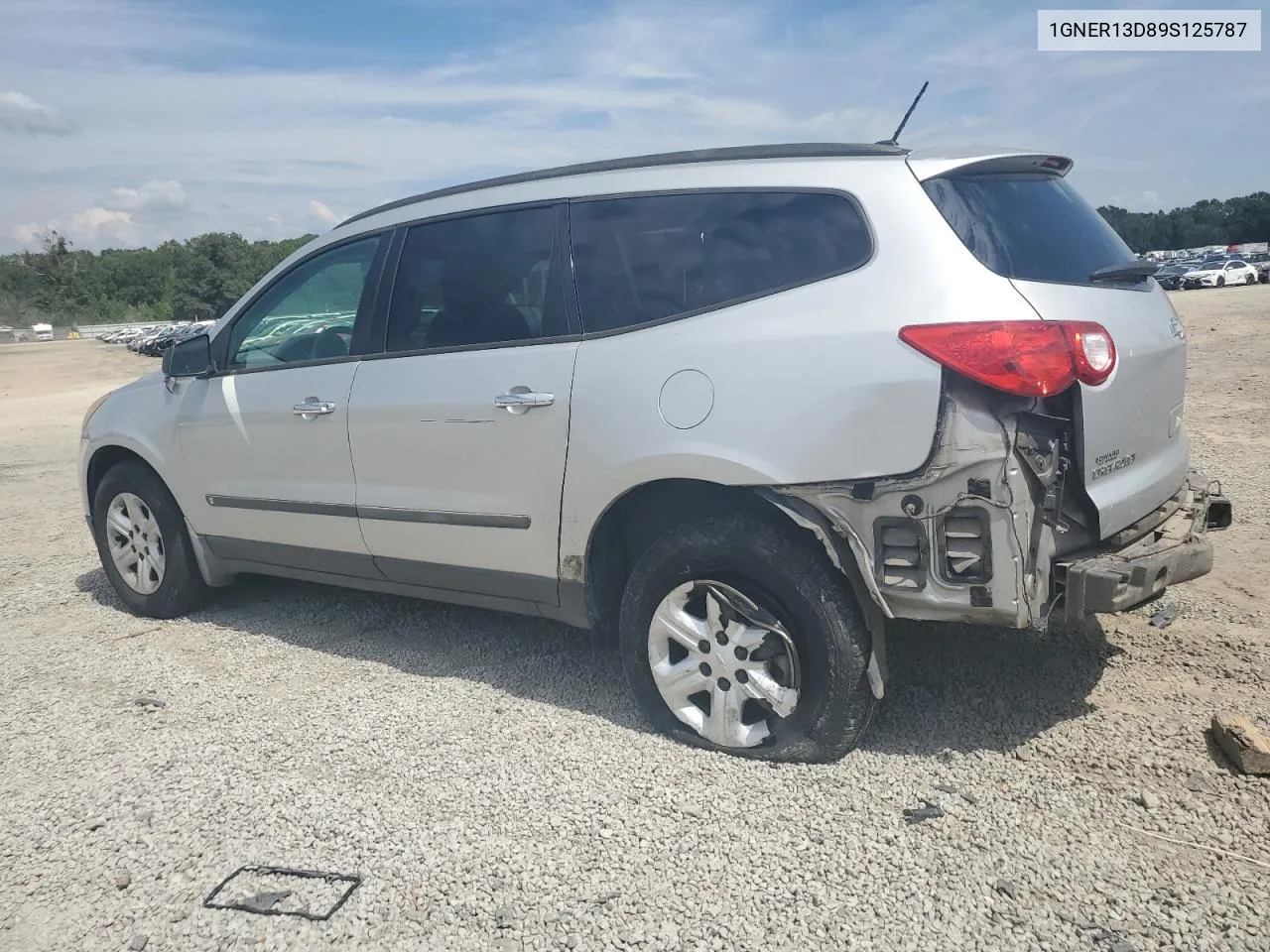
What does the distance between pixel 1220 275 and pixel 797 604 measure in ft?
167

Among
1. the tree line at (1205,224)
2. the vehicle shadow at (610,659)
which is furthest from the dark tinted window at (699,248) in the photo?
the tree line at (1205,224)

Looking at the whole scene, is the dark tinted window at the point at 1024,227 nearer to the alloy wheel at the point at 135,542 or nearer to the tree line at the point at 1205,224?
the alloy wheel at the point at 135,542

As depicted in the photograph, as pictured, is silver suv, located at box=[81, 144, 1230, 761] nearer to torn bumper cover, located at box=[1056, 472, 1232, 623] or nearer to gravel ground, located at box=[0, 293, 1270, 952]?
torn bumper cover, located at box=[1056, 472, 1232, 623]

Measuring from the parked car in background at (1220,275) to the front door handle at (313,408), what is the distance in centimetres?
4968

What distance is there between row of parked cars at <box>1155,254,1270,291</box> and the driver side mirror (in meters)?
47.5

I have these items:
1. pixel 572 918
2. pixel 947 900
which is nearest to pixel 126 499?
pixel 572 918

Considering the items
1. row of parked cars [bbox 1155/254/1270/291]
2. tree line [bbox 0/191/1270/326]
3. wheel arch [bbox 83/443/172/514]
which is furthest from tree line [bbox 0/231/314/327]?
wheel arch [bbox 83/443/172/514]

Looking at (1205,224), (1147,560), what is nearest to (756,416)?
(1147,560)

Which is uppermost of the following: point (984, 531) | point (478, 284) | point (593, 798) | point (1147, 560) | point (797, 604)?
point (478, 284)

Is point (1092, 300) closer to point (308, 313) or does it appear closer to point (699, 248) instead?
point (699, 248)

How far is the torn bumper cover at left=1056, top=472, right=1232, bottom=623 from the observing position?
9.61 feet

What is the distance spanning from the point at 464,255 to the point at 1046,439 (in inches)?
94.0

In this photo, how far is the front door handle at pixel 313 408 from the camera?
4.33 metres

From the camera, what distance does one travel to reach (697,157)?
360 cm
